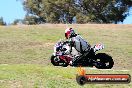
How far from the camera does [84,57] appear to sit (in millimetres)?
16609

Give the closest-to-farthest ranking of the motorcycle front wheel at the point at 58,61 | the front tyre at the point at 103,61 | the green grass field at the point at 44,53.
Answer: the green grass field at the point at 44,53, the front tyre at the point at 103,61, the motorcycle front wheel at the point at 58,61

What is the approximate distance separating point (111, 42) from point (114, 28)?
25.0ft

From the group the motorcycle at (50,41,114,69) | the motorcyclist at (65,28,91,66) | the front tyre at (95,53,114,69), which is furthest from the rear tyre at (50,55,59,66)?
the front tyre at (95,53,114,69)

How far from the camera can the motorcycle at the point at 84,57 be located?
16.3 m

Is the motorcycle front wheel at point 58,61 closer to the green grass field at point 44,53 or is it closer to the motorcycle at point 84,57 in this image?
the motorcycle at point 84,57

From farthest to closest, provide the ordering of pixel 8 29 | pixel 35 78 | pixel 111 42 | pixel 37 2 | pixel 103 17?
pixel 37 2 → pixel 103 17 → pixel 8 29 → pixel 111 42 → pixel 35 78

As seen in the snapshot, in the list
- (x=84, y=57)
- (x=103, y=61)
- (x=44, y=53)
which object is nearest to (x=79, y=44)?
(x=84, y=57)

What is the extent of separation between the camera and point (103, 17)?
6116 centimetres

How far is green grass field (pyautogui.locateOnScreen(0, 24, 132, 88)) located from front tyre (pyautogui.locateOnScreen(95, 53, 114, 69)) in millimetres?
527

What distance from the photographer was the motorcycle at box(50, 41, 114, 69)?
16281mm

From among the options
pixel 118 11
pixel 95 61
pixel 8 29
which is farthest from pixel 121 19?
pixel 95 61

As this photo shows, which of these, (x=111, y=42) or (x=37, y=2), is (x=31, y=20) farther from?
(x=111, y=42)

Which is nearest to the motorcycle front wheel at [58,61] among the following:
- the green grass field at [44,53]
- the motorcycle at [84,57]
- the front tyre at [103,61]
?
the motorcycle at [84,57]

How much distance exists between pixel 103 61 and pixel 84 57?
0.75 m
